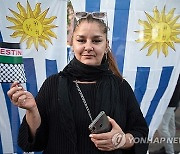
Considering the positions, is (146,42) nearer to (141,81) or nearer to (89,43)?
(141,81)

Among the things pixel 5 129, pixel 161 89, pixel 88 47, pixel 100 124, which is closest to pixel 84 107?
pixel 100 124

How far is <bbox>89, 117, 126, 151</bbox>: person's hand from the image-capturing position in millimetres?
1394

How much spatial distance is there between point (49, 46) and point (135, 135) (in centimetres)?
138

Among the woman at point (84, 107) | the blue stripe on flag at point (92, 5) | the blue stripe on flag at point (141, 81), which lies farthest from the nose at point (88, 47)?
the blue stripe on flag at point (141, 81)

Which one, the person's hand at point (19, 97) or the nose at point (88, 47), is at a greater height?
the nose at point (88, 47)

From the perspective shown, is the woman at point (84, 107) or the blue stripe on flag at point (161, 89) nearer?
the woman at point (84, 107)

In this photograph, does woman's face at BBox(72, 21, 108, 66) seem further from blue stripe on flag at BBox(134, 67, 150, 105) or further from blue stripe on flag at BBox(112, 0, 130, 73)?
blue stripe on flag at BBox(134, 67, 150, 105)

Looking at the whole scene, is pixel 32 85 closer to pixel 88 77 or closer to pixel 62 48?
pixel 62 48

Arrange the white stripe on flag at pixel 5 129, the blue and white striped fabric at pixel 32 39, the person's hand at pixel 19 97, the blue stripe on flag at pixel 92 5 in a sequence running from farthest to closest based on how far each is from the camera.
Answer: the blue stripe on flag at pixel 92 5
the white stripe on flag at pixel 5 129
the blue and white striped fabric at pixel 32 39
the person's hand at pixel 19 97

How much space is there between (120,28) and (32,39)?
836mm

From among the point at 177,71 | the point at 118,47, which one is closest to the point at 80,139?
the point at 118,47

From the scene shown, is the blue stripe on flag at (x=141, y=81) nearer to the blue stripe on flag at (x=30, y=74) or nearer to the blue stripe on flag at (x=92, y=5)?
the blue stripe on flag at (x=92, y=5)

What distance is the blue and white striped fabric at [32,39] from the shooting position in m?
2.49

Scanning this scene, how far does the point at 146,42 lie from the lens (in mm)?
2896
